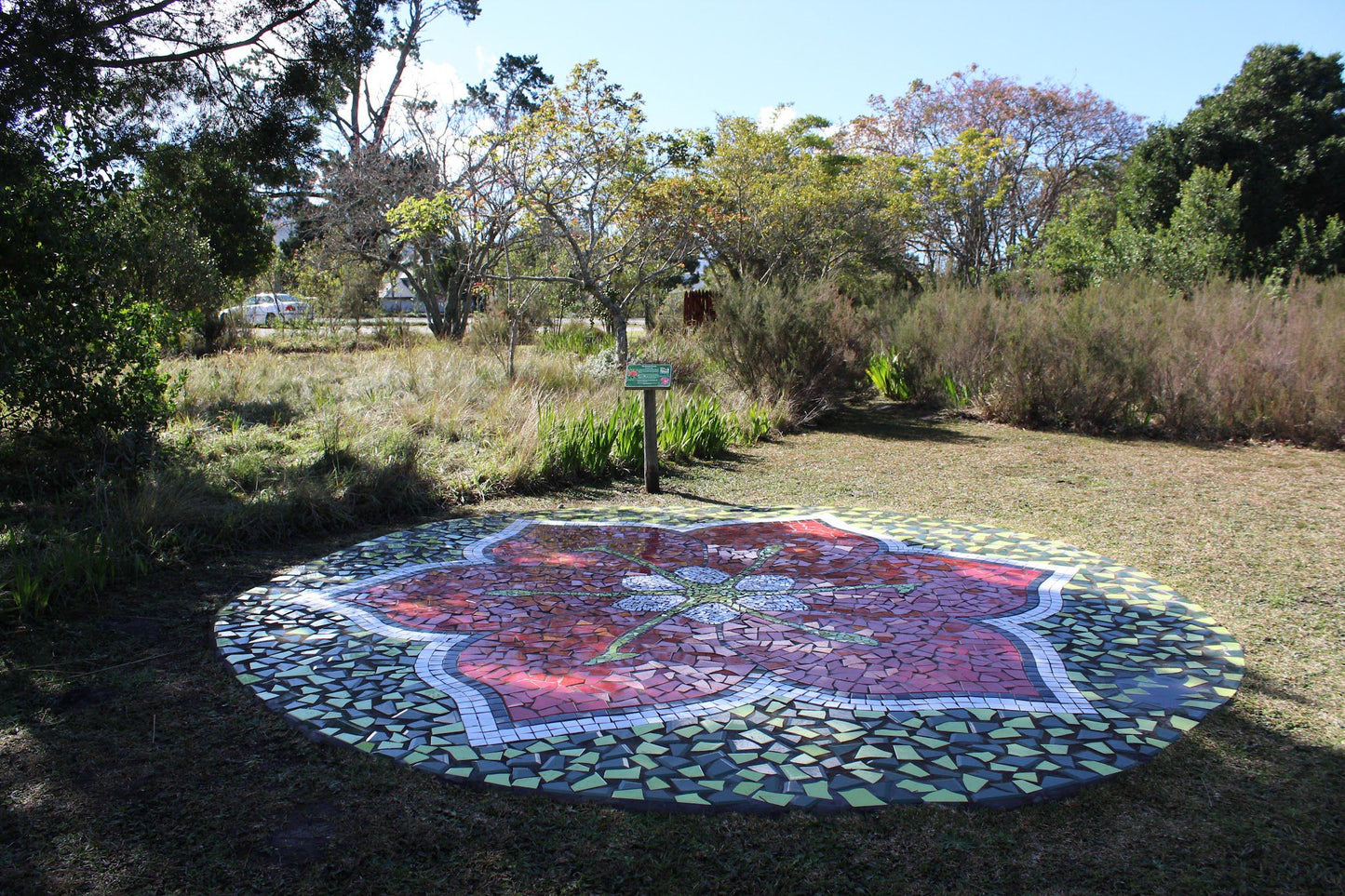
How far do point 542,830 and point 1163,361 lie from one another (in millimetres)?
9604

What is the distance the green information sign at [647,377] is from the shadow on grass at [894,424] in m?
4.02

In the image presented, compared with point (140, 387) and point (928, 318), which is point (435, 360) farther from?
point (928, 318)

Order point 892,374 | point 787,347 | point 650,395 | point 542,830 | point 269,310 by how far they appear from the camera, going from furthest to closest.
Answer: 1. point 269,310
2. point 892,374
3. point 787,347
4. point 650,395
5. point 542,830

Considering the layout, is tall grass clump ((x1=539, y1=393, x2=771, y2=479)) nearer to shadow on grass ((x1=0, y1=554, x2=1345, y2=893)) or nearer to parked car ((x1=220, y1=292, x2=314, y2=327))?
shadow on grass ((x1=0, y1=554, x2=1345, y2=893))

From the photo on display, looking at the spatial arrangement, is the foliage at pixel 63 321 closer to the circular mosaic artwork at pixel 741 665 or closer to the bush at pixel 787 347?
Answer: the circular mosaic artwork at pixel 741 665

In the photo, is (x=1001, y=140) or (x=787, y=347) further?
(x=1001, y=140)

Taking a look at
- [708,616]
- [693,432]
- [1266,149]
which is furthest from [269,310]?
[708,616]

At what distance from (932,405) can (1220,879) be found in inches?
417

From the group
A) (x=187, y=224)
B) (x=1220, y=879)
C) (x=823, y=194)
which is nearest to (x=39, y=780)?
(x=1220, y=879)

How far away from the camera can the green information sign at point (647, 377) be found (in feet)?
21.9

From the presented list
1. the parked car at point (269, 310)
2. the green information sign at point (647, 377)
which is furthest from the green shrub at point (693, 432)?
the parked car at point (269, 310)

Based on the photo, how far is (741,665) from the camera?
132 inches

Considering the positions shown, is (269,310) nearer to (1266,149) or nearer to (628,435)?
(628,435)

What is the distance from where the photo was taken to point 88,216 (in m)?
5.33
